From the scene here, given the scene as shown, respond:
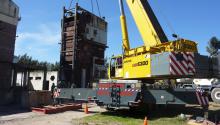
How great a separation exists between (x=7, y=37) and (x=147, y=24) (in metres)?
17.5

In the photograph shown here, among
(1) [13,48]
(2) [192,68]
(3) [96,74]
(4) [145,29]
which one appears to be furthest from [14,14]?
(2) [192,68]

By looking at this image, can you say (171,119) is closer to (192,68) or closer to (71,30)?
(192,68)

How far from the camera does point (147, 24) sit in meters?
16.3

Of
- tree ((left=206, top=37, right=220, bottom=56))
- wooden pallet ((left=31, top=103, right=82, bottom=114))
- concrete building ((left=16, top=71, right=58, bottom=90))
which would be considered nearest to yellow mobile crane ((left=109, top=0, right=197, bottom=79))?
wooden pallet ((left=31, top=103, right=82, bottom=114))

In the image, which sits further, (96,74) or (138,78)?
Answer: (96,74)

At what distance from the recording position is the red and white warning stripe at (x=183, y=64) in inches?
527

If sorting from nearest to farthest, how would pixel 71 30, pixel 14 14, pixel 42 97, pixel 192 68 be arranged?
pixel 192 68 → pixel 42 97 → pixel 71 30 → pixel 14 14

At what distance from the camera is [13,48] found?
96.3 ft

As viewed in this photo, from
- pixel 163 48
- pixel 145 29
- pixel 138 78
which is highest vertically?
pixel 145 29

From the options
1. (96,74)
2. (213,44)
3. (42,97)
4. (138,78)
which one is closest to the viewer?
(138,78)

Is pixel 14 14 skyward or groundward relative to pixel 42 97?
skyward

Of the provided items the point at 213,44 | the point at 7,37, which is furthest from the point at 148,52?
the point at 213,44

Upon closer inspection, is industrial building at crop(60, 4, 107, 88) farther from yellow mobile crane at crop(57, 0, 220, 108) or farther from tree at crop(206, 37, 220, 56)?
tree at crop(206, 37, 220, 56)

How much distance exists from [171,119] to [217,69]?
11.0 ft
